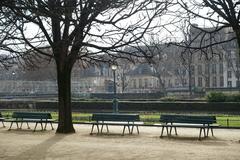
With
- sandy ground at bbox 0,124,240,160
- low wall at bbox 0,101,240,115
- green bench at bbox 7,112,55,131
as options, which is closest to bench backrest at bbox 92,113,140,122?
sandy ground at bbox 0,124,240,160

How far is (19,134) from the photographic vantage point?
60.3ft

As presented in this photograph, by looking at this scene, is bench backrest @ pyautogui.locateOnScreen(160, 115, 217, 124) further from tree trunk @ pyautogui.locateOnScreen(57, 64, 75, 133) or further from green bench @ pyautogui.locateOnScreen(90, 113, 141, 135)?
tree trunk @ pyautogui.locateOnScreen(57, 64, 75, 133)

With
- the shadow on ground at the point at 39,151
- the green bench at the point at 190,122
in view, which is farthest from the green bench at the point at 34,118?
the green bench at the point at 190,122

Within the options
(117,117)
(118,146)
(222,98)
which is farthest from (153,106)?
(118,146)

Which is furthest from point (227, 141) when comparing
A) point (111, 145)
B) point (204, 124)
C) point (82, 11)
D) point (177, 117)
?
point (82, 11)

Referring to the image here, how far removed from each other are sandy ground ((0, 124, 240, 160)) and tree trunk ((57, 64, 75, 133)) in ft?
1.58

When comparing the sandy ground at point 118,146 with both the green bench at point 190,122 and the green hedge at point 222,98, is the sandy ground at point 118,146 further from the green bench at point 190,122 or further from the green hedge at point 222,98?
the green hedge at point 222,98

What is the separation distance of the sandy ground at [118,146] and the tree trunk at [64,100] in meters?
0.48

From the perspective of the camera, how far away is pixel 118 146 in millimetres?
14117

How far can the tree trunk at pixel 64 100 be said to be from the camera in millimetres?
18844

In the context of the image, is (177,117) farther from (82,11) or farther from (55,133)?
(82,11)

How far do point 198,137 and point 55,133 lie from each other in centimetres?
579

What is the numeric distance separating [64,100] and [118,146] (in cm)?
553

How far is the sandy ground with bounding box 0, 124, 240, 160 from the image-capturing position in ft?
39.5
